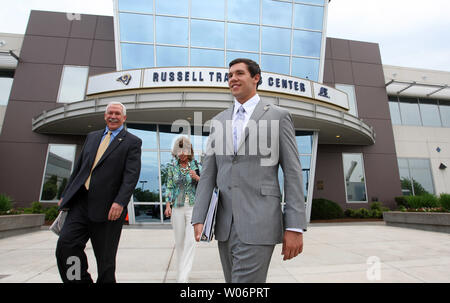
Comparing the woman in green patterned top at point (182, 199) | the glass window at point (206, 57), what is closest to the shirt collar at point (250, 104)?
the woman in green patterned top at point (182, 199)

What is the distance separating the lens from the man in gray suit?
58.9 inches

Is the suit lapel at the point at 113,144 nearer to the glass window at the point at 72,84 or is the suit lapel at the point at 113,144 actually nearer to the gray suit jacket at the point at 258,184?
the gray suit jacket at the point at 258,184

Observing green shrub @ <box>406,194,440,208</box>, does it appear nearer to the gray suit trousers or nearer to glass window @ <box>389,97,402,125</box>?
glass window @ <box>389,97,402,125</box>

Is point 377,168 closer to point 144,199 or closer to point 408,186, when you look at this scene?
point 408,186

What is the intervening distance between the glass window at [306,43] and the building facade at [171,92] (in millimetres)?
62

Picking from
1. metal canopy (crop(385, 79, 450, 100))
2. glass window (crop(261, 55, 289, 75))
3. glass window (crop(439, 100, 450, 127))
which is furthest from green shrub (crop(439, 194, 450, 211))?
glass window (crop(439, 100, 450, 127))

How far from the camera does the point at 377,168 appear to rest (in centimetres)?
1536

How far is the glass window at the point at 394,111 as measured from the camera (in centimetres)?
1744

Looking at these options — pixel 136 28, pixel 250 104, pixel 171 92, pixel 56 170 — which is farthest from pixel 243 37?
pixel 250 104

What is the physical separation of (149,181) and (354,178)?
496 inches

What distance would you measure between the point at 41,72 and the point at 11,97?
2.09 meters
